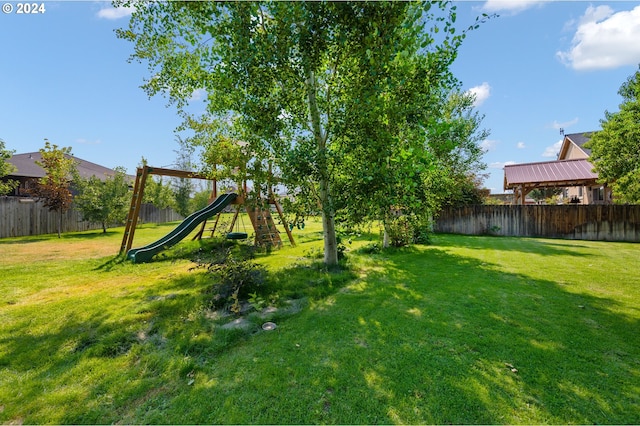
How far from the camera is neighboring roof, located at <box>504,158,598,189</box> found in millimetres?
14656

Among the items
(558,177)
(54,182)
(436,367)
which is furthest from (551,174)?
(54,182)

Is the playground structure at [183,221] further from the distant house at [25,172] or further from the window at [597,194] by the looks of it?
the window at [597,194]

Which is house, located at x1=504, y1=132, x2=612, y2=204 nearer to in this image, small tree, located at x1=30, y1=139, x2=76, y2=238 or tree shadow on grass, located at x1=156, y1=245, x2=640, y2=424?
tree shadow on grass, located at x1=156, y1=245, x2=640, y2=424

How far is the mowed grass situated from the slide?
2.05m

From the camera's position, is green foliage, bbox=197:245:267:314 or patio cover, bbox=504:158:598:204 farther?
patio cover, bbox=504:158:598:204

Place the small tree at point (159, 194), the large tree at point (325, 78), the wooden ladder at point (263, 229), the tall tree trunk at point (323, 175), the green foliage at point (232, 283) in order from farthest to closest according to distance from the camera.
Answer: the small tree at point (159, 194) → the wooden ladder at point (263, 229) → the tall tree trunk at point (323, 175) → the large tree at point (325, 78) → the green foliage at point (232, 283)

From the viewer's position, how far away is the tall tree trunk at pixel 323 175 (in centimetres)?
528

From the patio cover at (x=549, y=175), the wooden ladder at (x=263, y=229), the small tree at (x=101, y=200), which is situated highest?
the patio cover at (x=549, y=175)

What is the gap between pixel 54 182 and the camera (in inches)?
545

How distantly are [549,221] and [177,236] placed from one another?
15.3m

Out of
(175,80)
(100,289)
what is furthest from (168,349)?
(175,80)

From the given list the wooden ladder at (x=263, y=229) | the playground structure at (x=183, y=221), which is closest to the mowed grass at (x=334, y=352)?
the playground structure at (x=183, y=221)

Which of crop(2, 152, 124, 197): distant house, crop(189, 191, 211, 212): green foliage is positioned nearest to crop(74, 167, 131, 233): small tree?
crop(2, 152, 124, 197): distant house

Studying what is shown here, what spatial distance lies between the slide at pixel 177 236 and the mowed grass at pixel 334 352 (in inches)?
80.6
